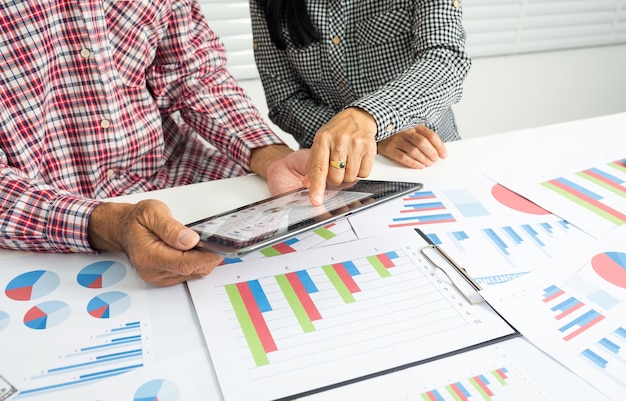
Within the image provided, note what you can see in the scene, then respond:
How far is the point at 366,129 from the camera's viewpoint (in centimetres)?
89

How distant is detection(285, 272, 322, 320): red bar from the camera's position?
650mm

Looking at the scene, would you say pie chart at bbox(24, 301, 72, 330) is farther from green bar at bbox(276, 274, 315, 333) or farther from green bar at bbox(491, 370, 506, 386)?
green bar at bbox(491, 370, 506, 386)

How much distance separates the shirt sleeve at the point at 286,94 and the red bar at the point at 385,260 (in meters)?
0.56

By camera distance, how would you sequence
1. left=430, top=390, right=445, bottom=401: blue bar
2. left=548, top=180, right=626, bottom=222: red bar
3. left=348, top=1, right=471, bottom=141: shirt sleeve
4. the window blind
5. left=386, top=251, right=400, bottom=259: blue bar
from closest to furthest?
left=430, top=390, right=445, bottom=401: blue bar
left=386, top=251, right=400, bottom=259: blue bar
left=548, top=180, right=626, bottom=222: red bar
left=348, top=1, right=471, bottom=141: shirt sleeve
the window blind

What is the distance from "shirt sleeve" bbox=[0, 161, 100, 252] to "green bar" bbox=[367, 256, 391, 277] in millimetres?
396

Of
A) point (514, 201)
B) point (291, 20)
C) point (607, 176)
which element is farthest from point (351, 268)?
point (291, 20)

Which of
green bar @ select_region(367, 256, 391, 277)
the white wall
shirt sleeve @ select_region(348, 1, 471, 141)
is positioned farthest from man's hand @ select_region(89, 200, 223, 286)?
the white wall

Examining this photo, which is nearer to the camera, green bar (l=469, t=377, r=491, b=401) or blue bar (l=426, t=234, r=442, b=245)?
green bar (l=469, t=377, r=491, b=401)

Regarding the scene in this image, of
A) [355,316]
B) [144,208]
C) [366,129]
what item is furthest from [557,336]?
[144,208]

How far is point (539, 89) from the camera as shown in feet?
7.89

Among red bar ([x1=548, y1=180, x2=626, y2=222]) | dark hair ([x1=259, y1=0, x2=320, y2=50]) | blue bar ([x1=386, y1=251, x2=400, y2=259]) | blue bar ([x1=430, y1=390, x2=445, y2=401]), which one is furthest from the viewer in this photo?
dark hair ([x1=259, y1=0, x2=320, y2=50])

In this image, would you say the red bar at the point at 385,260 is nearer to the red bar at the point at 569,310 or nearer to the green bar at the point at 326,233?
the green bar at the point at 326,233

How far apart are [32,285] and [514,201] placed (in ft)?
2.39

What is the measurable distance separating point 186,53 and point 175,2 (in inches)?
3.7
